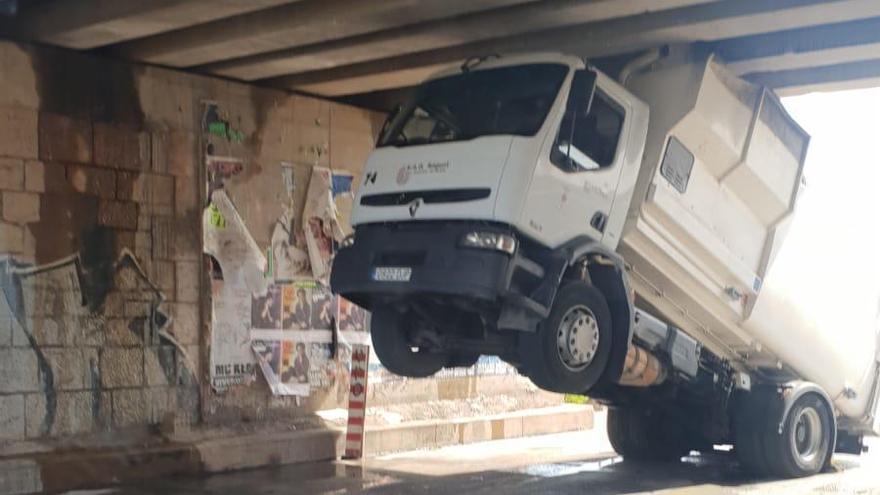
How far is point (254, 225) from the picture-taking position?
11562 millimetres

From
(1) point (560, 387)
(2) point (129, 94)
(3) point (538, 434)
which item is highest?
(2) point (129, 94)

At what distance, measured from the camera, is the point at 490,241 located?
24.9ft

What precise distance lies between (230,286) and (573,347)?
458cm

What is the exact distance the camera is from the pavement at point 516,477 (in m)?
9.36

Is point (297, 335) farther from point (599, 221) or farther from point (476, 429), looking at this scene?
point (599, 221)

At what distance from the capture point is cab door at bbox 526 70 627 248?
7.94m

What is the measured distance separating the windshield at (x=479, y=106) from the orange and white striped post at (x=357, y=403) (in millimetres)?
3237

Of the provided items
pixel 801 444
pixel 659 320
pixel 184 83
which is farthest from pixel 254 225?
pixel 801 444

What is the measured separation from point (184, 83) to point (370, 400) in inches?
172

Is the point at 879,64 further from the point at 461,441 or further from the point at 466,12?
the point at 461,441

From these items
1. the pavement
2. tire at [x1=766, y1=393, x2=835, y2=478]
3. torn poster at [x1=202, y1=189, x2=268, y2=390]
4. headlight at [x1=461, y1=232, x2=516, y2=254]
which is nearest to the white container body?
tire at [x1=766, y1=393, x2=835, y2=478]

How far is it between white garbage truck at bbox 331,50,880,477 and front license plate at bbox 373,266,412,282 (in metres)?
0.02

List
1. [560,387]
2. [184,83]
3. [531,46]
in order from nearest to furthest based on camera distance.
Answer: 1. [560,387]
2. [531,46]
3. [184,83]

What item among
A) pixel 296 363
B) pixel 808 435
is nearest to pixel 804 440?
pixel 808 435
